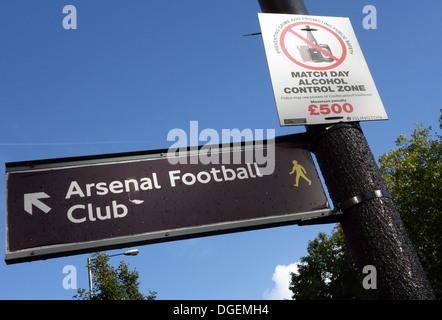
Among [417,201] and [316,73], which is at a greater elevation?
[417,201]

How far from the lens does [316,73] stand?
2.88 metres

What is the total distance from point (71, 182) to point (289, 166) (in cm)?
148

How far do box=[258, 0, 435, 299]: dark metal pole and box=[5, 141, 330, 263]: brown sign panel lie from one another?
0.20 metres

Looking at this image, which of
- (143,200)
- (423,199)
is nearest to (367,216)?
(143,200)

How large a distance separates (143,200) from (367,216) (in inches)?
54.2

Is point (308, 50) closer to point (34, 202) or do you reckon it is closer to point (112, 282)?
point (34, 202)

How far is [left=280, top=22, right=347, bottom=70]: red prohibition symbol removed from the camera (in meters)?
2.93

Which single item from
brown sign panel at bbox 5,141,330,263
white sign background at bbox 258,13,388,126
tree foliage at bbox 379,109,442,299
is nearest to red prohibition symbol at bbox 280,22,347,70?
white sign background at bbox 258,13,388,126

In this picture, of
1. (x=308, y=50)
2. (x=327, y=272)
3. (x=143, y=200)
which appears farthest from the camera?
(x=327, y=272)

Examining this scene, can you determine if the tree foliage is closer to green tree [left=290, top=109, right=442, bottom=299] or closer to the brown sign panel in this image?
green tree [left=290, top=109, right=442, bottom=299]

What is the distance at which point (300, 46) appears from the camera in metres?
2.97

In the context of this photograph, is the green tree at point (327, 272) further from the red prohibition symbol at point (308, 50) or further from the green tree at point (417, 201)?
the red prohibition symbol at point (308, 50)
